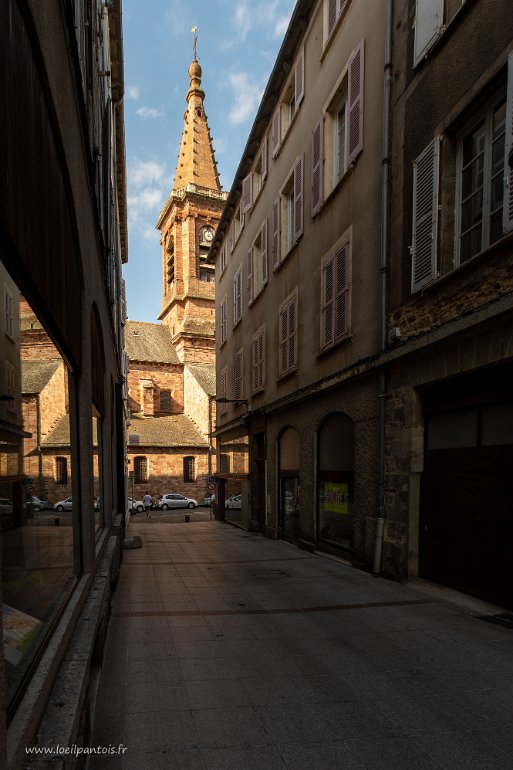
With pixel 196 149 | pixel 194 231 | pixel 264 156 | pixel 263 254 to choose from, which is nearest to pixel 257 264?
pixel 263 254

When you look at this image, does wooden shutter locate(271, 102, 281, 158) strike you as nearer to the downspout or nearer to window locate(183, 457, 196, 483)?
the downspout

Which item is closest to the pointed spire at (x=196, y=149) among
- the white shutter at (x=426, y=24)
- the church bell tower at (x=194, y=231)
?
the church bell tower at (x=194, y=231)

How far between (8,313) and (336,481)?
929 cm

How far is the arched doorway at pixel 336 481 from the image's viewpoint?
392 inches

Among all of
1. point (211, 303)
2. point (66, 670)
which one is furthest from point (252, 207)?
point (211, 303)

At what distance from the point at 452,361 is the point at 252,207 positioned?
1341 centimetres

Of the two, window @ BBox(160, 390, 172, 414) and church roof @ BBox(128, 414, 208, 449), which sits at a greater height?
window @ BBox(160, 390, 172, 414)

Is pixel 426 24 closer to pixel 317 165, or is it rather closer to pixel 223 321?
pixel 317 165

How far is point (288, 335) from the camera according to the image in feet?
44.6

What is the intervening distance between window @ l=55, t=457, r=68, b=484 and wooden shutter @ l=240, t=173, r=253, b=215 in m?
16.2

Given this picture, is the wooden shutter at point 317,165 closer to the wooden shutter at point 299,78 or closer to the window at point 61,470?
the wooden shutter at point 299,78

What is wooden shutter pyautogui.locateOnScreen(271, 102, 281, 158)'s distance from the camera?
1490 centimetres

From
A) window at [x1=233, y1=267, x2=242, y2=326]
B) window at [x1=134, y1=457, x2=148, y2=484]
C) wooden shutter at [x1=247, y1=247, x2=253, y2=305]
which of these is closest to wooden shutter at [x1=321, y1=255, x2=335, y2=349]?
wooden shutter at [x1=247, y1=247, x2=253, y2=305]

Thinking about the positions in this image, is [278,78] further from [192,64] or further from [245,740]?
[192,64]
